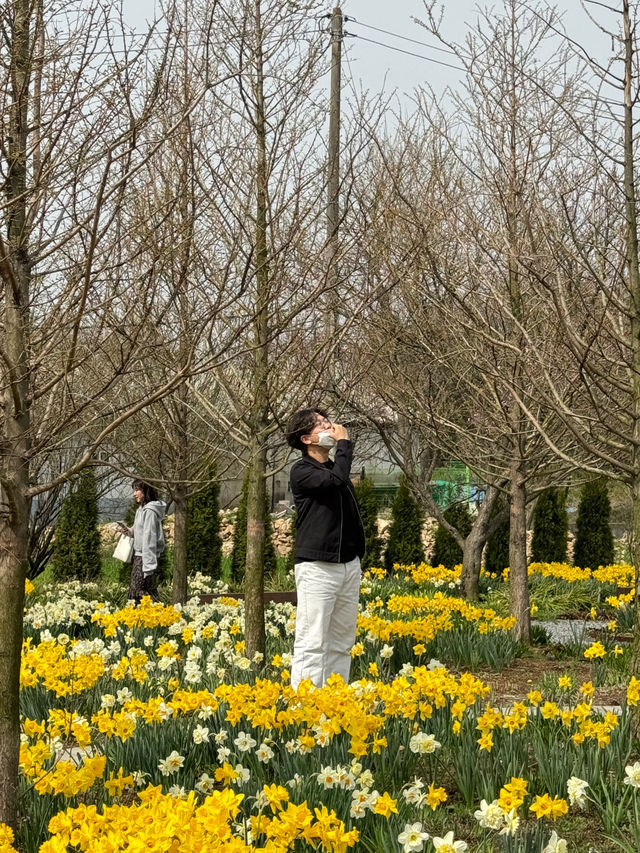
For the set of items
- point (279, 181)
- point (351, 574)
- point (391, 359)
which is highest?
point (279, 181)

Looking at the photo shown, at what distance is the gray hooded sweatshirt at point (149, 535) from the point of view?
917 centimetres

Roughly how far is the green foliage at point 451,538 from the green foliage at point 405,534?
267 mm

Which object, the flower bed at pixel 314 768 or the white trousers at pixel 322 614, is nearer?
the flower bed at pixel 314 768

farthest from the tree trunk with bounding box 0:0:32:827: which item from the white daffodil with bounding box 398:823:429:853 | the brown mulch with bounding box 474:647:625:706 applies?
the brown mulch with bounding box 474:647:625:706

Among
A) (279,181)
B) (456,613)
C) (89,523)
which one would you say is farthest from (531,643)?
(89,523)

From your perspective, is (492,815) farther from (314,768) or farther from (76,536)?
(76,536)

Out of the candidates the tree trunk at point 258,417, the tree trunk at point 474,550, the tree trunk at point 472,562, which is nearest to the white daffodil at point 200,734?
the tree trunk at point 258,417

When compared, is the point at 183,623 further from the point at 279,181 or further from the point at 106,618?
the point at 279,181

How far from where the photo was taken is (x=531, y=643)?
26.3 ft

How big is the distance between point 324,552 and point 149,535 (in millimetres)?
4598

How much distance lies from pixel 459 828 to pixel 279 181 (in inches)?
154

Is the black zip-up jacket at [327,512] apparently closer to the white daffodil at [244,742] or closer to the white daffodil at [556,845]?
the white daffodil at [244,742]

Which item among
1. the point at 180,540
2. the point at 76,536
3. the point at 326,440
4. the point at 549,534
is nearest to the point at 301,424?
the point at 326,440

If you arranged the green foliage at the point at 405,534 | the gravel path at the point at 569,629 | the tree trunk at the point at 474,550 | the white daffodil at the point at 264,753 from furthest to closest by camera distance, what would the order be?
1. the green foliage at the point at 405,534
2. the tree trunk at the point at 474,550
3. the gravel path at the point at 569,629
4. the white daffodil at the point at 264,753
